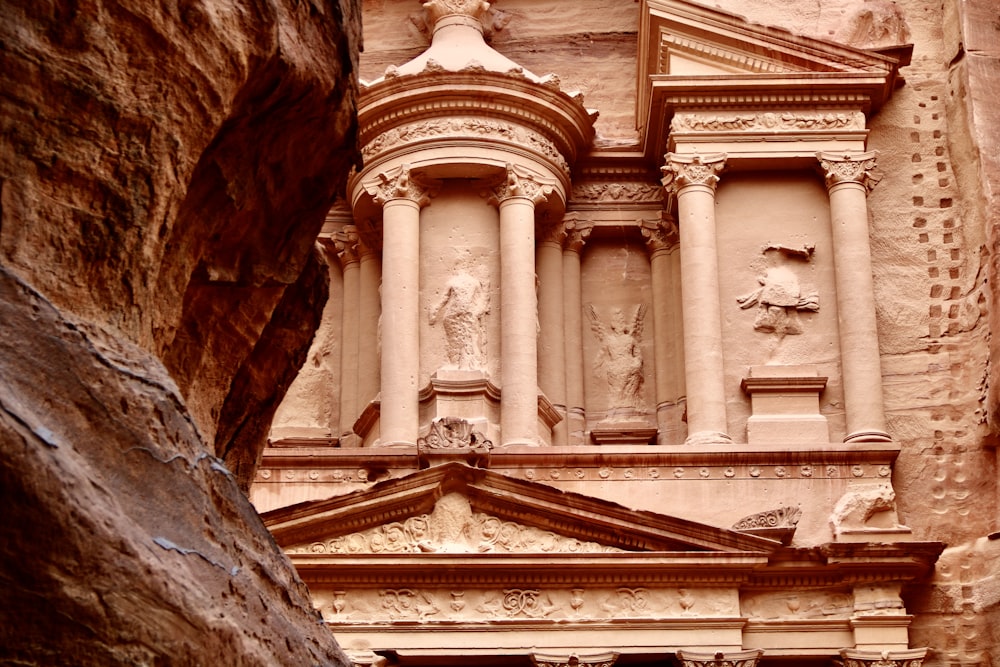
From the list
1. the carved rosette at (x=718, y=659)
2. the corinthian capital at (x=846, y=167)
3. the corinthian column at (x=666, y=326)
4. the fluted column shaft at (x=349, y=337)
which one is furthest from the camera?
the fluted column shaft at (x=349, y=337)

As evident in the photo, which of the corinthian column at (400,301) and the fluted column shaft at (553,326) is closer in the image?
the corinthian column at (400,301)

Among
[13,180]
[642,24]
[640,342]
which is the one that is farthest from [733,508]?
[13,180]

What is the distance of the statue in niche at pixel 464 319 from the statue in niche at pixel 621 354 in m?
1.73

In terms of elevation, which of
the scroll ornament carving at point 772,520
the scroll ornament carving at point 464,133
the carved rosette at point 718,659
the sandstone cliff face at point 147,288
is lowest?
the sandstone cliff face at point 147,288

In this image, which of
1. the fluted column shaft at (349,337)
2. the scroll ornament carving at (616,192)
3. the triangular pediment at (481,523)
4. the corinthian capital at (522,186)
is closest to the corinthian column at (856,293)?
the scroll ornament carving at (616,192)

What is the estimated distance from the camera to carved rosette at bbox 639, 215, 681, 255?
2078cm

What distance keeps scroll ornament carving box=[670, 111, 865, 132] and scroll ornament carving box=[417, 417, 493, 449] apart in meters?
4.73

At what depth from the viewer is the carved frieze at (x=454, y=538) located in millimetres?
16266

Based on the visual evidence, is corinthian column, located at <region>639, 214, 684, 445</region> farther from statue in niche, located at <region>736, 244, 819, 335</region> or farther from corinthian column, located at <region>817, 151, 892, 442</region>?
corinthian column, located at <region>817, 151, 892, 442</region>

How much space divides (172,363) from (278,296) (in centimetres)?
41

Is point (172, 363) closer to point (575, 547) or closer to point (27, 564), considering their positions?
point (27, 564)

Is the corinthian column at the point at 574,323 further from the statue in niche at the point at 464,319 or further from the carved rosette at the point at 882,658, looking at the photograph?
the carved rosette at the point at 882,658

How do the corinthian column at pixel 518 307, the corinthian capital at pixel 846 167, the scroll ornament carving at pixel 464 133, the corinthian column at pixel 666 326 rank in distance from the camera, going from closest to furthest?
the corinthian column at pixel 518 307, the corinthian capital at pixel 846 167, the corinthian column at pixel 666 326, the scroll ornament carving at pixel 464 133

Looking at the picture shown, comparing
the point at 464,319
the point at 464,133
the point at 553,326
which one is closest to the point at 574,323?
the point at 553,326
